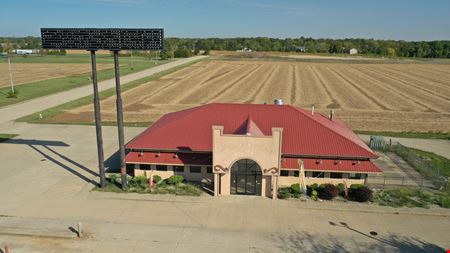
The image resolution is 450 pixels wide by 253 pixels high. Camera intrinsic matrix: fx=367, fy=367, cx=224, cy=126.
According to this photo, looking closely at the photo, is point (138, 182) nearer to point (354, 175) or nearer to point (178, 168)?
point (178, 168)

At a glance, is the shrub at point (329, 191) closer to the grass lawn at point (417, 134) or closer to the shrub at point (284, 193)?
the shrub at point (284, 193)

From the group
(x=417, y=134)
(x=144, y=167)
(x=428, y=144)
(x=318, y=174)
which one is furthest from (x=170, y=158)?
(x=417, y=134)

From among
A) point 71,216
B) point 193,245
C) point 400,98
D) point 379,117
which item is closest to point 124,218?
point 71,216

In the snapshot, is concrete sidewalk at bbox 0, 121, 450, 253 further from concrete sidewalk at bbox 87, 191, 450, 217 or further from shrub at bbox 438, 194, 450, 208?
shrub at bbox 438, 194, 450, 208

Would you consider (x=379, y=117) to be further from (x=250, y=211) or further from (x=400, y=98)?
(x=250, y=211)

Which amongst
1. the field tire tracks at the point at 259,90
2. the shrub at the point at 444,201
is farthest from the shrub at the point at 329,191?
the field tire tracks at the point at 259,90

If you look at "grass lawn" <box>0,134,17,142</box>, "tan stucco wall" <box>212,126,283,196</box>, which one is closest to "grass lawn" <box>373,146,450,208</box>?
"tan stucco wall" <box>212,126,283,196</box>

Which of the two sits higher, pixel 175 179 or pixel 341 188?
pixel 175 179
